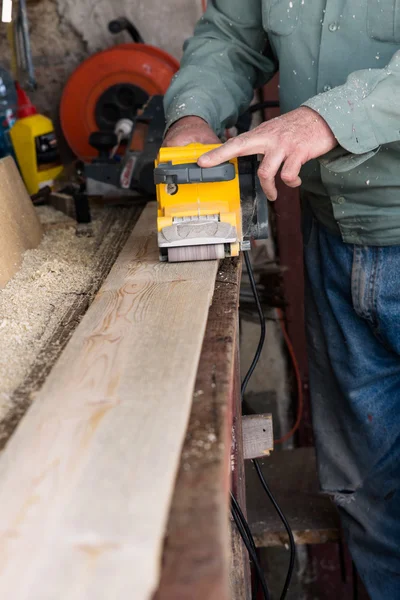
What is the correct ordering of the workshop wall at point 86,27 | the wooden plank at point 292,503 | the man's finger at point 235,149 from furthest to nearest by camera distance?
1. the workshop wall at point 86,27
2. the wooden plank at point 292,503
3. the man's finger at point 235,149

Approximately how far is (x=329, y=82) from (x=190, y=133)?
355 mm

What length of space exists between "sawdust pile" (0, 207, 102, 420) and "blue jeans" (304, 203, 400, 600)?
657 mm

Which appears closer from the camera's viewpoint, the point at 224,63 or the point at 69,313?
the point at 69,313

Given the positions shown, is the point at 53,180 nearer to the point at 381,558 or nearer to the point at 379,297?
the point at 379,297

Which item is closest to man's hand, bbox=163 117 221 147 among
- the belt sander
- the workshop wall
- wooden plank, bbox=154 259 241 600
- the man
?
the man

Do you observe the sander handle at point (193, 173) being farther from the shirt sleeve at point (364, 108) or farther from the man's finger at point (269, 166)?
the shirt sleeve at point (364, 108)

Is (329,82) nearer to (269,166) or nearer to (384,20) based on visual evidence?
(384,20)

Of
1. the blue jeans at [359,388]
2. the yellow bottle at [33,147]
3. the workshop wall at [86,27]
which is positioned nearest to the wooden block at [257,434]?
the blue jeans at [359,388]

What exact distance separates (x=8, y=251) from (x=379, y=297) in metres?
0.91

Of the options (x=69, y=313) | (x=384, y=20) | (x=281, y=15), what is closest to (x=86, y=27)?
(x=281, y=15)

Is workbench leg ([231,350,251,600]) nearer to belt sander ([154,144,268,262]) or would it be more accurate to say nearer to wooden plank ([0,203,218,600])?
belt sander ([154,144,268,262])

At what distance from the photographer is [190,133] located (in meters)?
1.57

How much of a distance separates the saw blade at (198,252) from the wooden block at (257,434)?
531 millimetres

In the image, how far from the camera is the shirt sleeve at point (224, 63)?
1.71 metres
